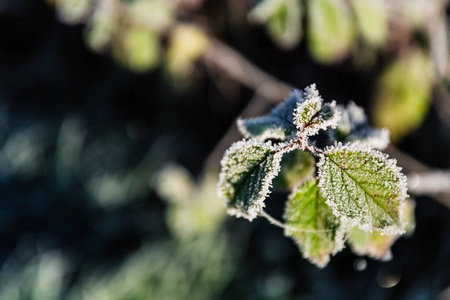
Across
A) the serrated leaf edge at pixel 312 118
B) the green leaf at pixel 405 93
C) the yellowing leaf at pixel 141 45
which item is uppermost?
the serrated leaf edge at pixel 312 118

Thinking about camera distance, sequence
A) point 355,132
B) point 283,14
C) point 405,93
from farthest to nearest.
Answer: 1. point 405,93
2. point 283,14
3. point 355,132

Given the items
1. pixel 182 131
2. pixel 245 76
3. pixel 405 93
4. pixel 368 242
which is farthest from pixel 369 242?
pixel 182 131

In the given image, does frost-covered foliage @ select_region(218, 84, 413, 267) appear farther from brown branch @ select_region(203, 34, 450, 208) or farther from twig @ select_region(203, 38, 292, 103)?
twig @ select_region(203, 38, 292, 103)

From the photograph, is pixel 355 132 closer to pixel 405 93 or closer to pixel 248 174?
pixel 248 174

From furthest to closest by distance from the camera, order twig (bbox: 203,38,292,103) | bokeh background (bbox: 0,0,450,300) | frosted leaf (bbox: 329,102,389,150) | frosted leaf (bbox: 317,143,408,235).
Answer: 1. twig (bbox: 203,38,292,103)
2. bokeh background (bbox: 0,0,450,300)
3. frosted leaf (bbox: 329,102,389,150)
4. frosted leaf (bbox: 317,143,408,235)

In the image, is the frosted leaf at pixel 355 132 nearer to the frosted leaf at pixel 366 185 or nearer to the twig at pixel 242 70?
the frosted leaf at pixel 366 185

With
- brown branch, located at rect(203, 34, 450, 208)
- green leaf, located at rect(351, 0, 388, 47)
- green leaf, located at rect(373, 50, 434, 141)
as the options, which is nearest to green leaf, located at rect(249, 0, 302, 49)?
green leaf, located at rect(351, 0, 388, 47)

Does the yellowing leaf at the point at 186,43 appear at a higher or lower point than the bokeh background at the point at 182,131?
higher

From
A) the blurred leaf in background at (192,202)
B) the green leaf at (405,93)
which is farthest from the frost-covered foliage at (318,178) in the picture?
the blurred leaf in background at (192,202)
